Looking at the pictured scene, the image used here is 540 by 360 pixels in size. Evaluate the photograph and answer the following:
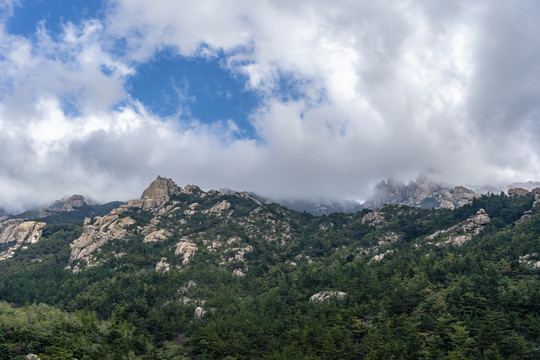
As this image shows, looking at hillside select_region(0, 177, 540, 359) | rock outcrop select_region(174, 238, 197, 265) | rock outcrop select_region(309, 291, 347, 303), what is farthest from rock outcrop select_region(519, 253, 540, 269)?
rock outcrop select_region(174, 238, 197, 265)

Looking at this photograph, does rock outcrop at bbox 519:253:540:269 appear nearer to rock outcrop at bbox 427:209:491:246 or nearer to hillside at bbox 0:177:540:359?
hillside at bbox 0:177:540:359

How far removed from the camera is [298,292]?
4550 inches

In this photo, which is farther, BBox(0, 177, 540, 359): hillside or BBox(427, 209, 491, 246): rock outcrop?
BBox(427, 209, 491, 246): rock outcrop

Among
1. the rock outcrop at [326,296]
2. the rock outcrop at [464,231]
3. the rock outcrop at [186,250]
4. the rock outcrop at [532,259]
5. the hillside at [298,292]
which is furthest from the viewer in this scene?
the rock outcrop at [186,250]

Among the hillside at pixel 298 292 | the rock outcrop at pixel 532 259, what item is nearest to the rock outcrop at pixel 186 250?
the hillside at pixel 298 292

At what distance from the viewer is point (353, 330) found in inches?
3132

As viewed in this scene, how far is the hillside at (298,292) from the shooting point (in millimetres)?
69938

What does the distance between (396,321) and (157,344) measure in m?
68.5

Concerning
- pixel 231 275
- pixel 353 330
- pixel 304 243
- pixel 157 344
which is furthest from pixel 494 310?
pixel 304 243

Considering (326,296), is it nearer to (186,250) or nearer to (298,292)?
(298,292)

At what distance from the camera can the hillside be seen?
69.9 m

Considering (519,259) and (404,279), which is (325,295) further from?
(519,259)

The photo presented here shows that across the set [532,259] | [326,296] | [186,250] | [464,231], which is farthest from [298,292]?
[464,231]

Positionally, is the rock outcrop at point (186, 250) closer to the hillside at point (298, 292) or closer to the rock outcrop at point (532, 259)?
the hillside at point (298, 292)
